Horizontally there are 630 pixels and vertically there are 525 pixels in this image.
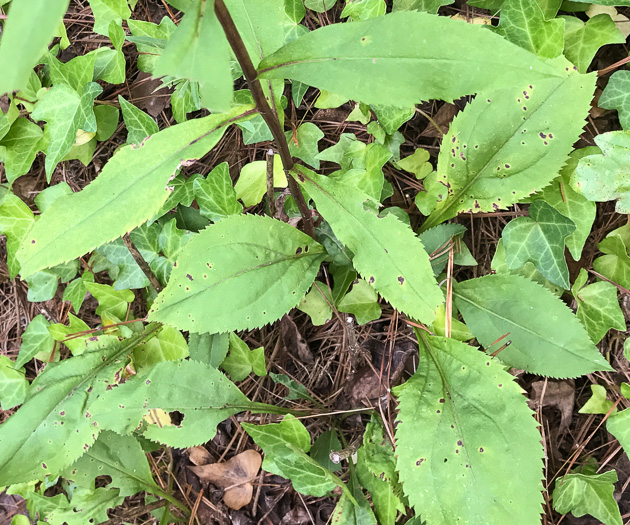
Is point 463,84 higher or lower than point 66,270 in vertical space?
higher

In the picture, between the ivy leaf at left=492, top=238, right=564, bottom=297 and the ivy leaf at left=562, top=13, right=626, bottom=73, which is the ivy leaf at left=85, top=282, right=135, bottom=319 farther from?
the ivy leaf at left=562, top=13, right=626, bottom=73

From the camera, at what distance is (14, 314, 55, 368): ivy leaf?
1.71 metres

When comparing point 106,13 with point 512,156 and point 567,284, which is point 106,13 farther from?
point 567,284

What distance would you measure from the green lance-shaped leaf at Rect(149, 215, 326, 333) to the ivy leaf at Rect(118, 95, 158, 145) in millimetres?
599

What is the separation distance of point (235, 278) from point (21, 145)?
42.7 inches

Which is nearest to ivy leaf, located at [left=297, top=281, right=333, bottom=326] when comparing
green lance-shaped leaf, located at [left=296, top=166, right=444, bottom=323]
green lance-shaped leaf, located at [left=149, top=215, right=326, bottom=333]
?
green lance-shaped leaf, located at [left=149, top=215, right=326, bottom=333]

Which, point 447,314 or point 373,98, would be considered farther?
point 447,314

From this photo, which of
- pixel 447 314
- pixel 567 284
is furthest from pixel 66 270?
pixel 567 284

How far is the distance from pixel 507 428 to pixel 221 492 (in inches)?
39.5

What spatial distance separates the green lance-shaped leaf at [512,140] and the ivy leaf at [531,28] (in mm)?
94

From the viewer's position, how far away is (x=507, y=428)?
1.11 meters

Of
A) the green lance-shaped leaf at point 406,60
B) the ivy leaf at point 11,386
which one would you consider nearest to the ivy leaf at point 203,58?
the green lance-shaped leaf at point 406,60

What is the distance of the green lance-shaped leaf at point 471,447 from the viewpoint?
1071mm

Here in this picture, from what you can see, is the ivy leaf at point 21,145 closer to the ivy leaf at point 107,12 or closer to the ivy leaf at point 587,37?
the ivy leaf at point 107,12
